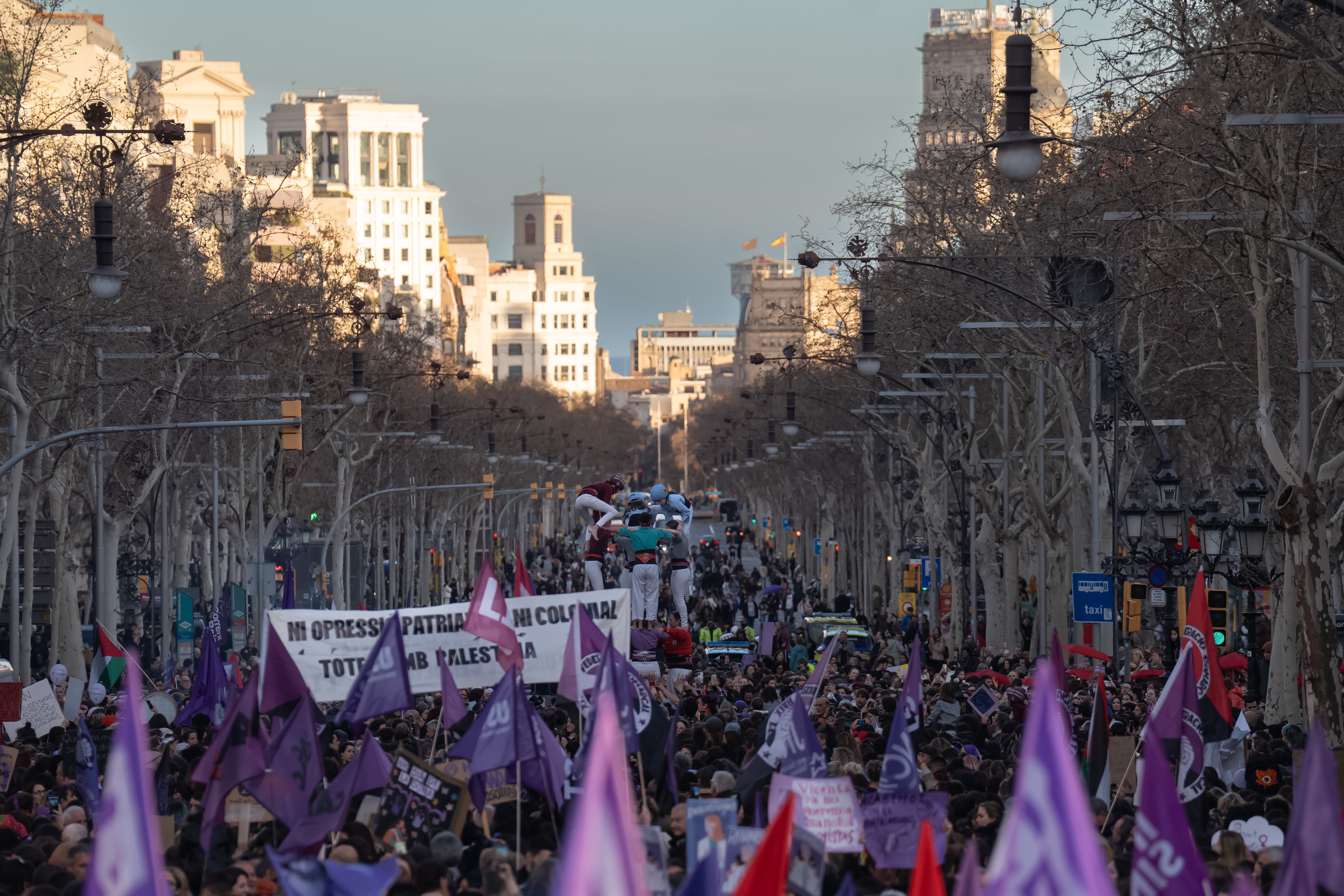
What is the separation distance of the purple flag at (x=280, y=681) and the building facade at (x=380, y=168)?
459 ft

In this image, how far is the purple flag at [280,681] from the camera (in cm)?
1328

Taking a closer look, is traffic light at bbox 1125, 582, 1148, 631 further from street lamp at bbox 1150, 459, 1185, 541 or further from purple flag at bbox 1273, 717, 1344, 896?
purple flag at bbox 1273, 717, 1344, 896

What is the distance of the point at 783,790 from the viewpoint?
10.4 m

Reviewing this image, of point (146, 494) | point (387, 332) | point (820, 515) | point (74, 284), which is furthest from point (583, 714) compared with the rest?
point (820, 515)

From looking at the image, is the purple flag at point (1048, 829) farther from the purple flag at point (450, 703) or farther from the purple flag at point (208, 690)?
the purple flag at point (208, 690)

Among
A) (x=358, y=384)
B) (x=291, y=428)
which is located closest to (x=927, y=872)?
(x=291, y=428)

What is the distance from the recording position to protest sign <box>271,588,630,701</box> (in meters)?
15.5

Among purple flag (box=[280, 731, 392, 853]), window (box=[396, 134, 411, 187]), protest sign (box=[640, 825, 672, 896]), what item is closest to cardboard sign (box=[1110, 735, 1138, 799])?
purple flag (box=[280, 731, 392, 853])

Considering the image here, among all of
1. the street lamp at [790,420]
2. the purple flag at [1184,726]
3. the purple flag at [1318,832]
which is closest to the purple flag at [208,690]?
the purple flag at [1184,726]

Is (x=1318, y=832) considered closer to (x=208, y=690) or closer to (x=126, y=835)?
(x=126, y=835)

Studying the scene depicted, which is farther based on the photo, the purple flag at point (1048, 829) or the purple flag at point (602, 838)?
the purple flag at point (1048, 829)

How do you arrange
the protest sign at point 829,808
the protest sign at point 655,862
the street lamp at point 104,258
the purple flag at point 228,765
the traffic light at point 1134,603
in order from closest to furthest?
the protest sign at point 655,862 < the protest sign at point 829,808 < the purple flag at point 228,765 < the street lamp at point 104,258 < the traffic light at point 1134,603

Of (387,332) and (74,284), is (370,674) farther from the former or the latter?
(387,332)

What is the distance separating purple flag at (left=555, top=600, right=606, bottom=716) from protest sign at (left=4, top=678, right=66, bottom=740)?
623 cm
